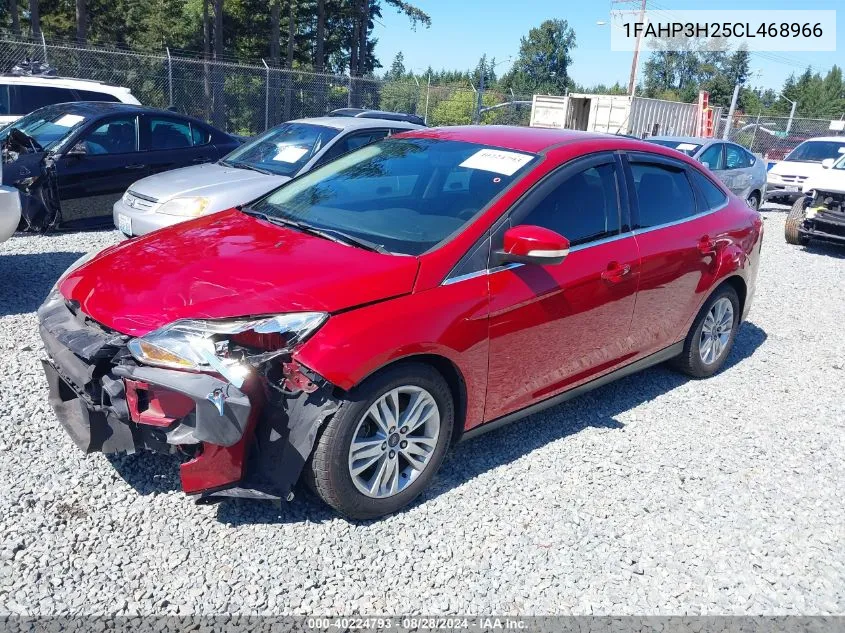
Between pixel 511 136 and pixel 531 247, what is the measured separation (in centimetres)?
120

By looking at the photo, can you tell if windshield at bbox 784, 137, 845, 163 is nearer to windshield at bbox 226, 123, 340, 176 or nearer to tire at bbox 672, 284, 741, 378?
windshield at bbox 226, 123, 340, 176

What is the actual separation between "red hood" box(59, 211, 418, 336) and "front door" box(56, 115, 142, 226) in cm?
526

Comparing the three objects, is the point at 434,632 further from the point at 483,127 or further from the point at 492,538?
the point at 483,127

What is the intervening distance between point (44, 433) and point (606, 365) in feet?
10.5

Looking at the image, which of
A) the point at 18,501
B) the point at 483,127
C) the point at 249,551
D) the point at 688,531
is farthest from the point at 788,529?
the point at 18,501

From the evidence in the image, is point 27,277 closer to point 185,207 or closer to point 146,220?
point 146,220

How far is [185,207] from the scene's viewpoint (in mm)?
6887

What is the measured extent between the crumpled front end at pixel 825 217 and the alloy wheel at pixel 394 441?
32.7 feet

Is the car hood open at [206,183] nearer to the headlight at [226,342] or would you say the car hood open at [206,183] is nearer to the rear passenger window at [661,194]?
the rear passenger window at [661,194]

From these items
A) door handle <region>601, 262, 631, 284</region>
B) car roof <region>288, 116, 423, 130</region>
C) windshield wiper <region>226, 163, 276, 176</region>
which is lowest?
door handle <region>601, 262, 631, 284</region>

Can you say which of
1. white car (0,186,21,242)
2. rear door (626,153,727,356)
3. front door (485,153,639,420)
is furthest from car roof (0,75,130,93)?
front door (485,153,639,420)

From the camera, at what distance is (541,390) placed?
382 centimetres

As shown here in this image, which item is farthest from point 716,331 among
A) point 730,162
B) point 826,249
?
point 730,162

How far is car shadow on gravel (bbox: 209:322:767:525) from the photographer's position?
3.21 m
